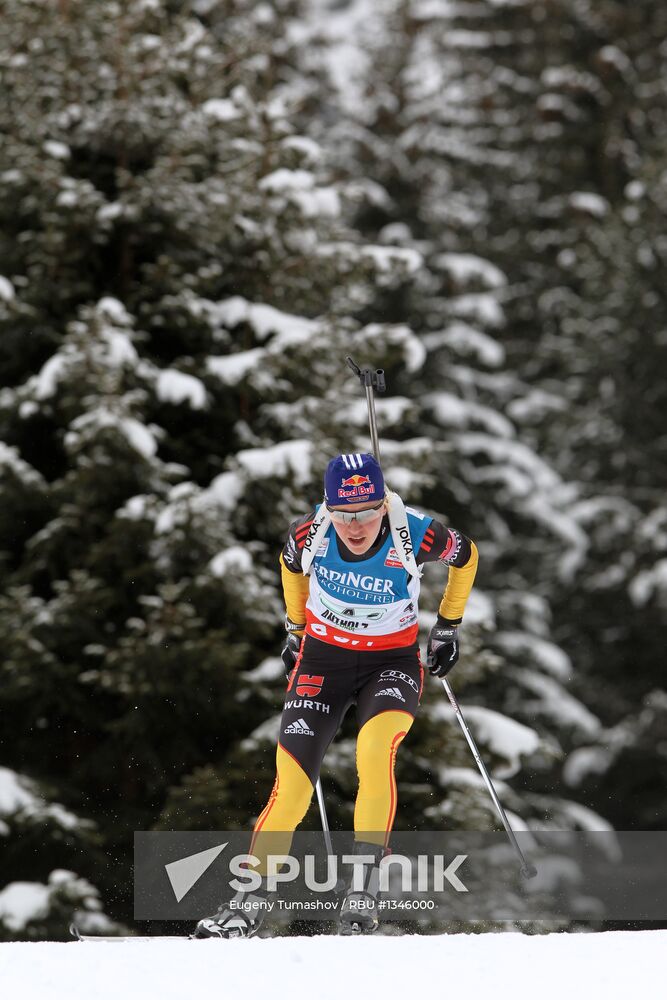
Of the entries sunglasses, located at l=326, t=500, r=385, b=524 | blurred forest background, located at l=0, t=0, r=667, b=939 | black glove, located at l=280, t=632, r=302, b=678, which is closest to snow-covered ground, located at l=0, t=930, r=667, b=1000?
black glove, located at l=280, t=632, r=302, b=678

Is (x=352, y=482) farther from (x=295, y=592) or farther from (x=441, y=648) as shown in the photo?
(x=441, y=648)

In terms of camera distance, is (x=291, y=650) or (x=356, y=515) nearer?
(x=356, y=515)

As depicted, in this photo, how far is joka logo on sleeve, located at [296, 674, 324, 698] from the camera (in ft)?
18.0

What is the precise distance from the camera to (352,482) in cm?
517

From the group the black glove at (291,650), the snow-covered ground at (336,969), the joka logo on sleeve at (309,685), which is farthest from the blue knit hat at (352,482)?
the snow-covered ground at (336,969)

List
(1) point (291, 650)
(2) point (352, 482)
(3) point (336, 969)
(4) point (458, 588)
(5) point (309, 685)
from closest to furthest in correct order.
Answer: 1. (3) point (336, 969)
2. (2) point (352, 482)
3. (5) point (309, 685)
4. (4) point (458, 588)
5. (1) point (291, 650)

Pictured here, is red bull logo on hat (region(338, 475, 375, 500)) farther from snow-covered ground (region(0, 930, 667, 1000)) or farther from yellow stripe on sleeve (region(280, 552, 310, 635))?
snow-covered ground (region(0, 930, 667, 1000))

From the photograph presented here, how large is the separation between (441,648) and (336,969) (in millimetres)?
1731

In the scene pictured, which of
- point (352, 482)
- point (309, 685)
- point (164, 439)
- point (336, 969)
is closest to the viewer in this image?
point (336, 969)

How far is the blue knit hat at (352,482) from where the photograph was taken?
5168 millimetres

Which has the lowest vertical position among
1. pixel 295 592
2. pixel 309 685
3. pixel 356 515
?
pixel 309 685

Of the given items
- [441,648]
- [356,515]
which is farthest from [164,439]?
[356,515]

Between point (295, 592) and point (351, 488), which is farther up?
point (351, 488)

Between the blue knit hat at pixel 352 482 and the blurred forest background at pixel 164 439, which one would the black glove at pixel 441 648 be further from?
the blurred forest background at pixel 164 439
